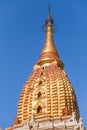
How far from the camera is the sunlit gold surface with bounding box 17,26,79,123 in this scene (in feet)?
197

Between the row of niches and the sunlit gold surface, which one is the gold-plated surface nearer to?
the sunlit gold surface

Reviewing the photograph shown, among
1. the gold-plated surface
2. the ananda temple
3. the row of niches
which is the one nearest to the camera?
the ananda temple

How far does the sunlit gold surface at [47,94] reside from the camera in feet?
197

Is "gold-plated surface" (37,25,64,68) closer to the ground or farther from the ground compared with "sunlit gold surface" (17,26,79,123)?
farther from the ground

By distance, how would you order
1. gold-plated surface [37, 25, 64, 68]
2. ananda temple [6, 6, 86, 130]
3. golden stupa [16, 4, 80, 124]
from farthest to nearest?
gold-plated surface [37, 25, 64, 68]
golden stupa [16, 4, 80, 124]
ananda temple [6, 6, 86, 130]

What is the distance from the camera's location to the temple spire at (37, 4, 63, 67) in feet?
218

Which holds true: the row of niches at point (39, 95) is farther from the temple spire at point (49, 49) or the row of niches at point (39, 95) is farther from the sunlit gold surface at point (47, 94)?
the temple spire at point (49, 49)

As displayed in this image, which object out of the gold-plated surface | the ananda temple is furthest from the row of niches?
the gold-plated surface

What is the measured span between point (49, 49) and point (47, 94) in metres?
8.93

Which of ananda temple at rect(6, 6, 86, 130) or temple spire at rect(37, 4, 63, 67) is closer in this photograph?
ananda temple at rect(6, 6, 86, 130)

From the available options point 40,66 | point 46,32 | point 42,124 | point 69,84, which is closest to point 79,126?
point 42,124

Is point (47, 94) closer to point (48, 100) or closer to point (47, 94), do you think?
point (47, 94)

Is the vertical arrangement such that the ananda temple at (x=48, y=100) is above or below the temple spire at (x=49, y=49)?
below

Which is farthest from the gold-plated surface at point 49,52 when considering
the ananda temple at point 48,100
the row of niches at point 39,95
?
the row of niches at point 39,95
